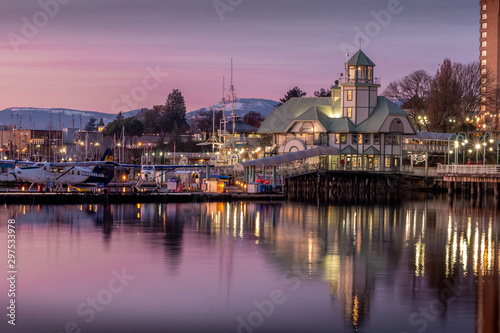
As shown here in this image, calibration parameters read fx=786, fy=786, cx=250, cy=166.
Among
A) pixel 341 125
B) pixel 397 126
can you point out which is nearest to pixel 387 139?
pixel 397 126

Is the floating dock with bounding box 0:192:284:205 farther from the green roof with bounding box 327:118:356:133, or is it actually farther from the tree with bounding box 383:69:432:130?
the tree with bounding box 383:69:432:130

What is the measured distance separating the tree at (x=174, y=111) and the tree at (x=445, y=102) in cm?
8552

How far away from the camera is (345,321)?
23438mm

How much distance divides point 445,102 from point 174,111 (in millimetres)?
93247

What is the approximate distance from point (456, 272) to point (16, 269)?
17.7 metres

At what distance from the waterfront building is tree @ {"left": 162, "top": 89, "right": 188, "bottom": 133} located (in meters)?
99.1

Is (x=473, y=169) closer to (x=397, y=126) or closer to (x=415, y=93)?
(x=397, y=126)

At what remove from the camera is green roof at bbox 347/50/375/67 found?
92.7m

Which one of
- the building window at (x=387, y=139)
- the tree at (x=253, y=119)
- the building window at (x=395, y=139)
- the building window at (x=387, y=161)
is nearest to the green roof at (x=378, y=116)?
the building window at (x=387, y=139)

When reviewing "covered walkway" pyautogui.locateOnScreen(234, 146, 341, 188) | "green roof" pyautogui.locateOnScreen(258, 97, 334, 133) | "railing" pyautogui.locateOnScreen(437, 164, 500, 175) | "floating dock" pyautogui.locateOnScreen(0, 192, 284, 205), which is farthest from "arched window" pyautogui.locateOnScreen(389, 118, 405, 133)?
"floating dock" pyautogui.locateOnScreen(0, 192, 284, 205)

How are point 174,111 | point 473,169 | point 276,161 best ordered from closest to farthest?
point 473,169 < point 276,161 < point 174,111

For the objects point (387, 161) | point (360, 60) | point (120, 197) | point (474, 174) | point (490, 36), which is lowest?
point (120, 197)

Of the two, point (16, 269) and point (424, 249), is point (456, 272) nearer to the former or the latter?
point (424, 249)

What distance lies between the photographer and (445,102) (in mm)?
114438
